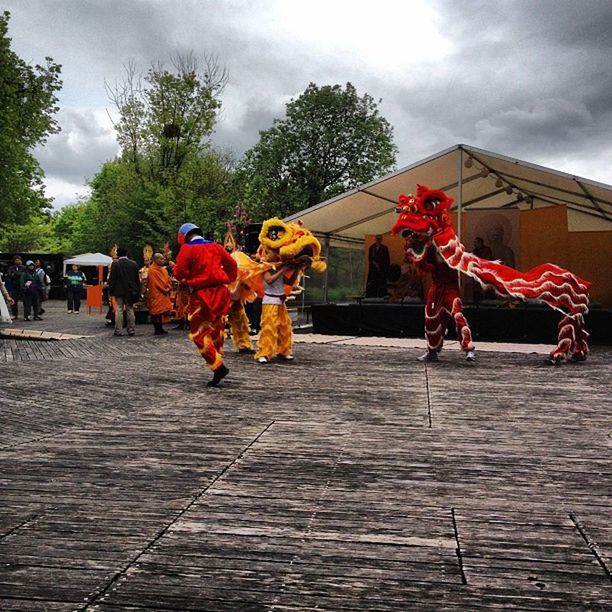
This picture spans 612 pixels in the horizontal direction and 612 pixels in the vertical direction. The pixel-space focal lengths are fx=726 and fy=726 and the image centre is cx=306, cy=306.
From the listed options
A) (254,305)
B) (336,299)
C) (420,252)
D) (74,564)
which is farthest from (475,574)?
(336,299)

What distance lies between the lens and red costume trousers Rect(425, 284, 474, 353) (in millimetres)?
10266

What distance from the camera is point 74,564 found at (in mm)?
2777

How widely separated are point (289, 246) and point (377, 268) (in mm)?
7222

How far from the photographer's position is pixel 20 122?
28.1 metres

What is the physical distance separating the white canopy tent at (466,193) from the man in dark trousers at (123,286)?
3606 mm

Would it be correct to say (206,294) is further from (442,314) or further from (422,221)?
(442,314)

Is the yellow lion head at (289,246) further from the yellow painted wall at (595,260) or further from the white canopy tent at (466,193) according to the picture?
the yellow painted wall at (595,260)

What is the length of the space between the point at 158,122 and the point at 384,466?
3195cm

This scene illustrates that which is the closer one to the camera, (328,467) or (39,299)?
(328,467)

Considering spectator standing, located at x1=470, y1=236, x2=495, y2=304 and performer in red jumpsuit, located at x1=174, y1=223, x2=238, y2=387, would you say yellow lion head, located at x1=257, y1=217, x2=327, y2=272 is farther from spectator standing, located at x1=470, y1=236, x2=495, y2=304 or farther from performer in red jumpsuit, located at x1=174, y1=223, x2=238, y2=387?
spectator standing, located at x1=470, y1=236, x2=495, y2=304

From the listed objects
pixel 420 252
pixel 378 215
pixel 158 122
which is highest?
pixel 158 122

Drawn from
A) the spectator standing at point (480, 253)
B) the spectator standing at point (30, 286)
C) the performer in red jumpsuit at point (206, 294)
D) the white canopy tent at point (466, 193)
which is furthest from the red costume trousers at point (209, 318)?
the spectator standing at point (30, 286)

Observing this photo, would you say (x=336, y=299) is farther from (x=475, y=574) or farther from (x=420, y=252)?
(x=475, y=574)

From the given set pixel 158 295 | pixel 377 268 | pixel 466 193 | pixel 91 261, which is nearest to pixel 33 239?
pixel 91 261
